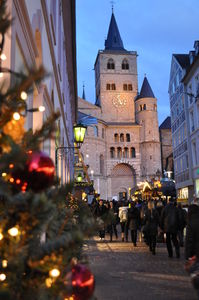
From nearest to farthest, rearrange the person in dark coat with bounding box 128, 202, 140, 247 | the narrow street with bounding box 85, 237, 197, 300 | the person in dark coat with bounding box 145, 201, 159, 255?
the narrow street with bounding box 85, 237, 197, 300
the person in dark coat with bounding box 145, 201, 159, 255
the person in dark coat with bounding box 128, 202, 140, 247

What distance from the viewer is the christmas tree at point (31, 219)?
4.60 feet

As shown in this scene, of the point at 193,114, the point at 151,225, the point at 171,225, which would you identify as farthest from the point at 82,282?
the point at 193,114

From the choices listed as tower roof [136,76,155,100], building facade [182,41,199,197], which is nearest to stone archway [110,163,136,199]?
tower roof [136,76,155,100]

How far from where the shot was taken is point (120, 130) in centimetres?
6975

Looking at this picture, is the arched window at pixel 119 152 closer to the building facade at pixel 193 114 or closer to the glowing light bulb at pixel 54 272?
the building facade at pixel 193 114

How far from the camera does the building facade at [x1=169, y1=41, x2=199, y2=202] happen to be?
103 feet

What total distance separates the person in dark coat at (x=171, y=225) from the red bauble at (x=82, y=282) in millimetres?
8516

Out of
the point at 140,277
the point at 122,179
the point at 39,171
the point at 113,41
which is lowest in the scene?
the point at 140,277

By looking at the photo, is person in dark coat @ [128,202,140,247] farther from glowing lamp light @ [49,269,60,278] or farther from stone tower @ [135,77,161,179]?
stone tower @ [135,77,161,179]

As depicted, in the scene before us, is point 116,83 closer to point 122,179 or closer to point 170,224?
point 122,179

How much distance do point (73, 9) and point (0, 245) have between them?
631 inches

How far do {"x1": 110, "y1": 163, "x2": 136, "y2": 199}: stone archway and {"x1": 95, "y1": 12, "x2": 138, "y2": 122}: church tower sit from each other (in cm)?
962

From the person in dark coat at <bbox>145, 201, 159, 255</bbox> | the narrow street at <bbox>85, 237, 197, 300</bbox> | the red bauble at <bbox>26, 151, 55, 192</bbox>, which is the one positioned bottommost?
the narrow street at <bbox>85, 237, 197, 300</bbox>

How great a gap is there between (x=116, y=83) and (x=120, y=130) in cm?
1042
